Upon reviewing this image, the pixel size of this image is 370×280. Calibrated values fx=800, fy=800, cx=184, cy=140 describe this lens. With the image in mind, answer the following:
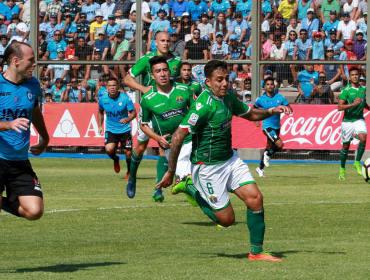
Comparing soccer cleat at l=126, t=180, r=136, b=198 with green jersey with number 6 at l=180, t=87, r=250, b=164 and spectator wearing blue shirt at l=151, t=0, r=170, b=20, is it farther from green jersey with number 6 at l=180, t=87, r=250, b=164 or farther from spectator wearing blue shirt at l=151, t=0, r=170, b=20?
spectator wearing blue shirt at l=151, t=0, r=170, b=20

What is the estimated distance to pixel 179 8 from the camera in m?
26.9

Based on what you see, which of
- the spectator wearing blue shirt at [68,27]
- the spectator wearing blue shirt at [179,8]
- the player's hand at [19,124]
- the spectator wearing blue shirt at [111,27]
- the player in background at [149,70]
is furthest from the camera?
the spectator wearing blue shirt at [68,27]

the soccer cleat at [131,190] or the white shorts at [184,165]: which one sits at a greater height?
the white shorts at [184,165]

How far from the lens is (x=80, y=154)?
27.5 m

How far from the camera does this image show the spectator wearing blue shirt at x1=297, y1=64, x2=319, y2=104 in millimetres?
25266

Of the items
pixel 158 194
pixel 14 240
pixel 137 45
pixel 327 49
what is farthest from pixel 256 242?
pixel 137 45

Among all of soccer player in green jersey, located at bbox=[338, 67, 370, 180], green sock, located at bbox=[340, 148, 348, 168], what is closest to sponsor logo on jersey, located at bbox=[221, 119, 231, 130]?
soccer player in green jersey, located at bbox=[338, 67, 370, 180]

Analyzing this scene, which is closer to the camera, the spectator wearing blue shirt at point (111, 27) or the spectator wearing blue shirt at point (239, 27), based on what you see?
the spectator wearing blue shirt at point (239, 27)

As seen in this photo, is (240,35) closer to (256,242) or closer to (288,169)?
(288,169)

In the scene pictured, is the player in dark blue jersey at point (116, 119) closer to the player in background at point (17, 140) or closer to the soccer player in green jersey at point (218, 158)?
the soccer player in green jersey at point (218, 158)

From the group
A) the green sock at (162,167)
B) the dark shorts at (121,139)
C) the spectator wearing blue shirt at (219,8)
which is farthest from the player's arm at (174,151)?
the spectator wearing blue shirt at (219,8)

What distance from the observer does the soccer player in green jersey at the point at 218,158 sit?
8.27m

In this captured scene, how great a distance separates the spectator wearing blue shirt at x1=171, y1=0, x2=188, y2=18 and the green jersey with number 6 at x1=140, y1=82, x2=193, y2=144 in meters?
15.3

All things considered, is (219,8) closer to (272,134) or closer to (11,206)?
(272,134)
